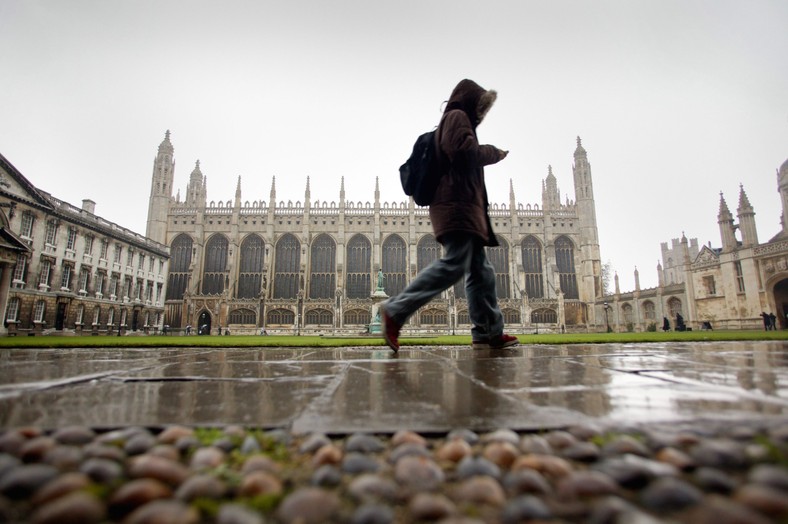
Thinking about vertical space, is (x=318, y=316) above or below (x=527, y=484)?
above

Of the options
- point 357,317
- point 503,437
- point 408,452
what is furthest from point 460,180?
point 357,317

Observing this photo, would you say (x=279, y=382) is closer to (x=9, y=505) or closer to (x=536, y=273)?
(x=9, y=505)

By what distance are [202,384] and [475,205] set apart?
223 cm

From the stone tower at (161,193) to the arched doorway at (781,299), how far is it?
4165 centimetres

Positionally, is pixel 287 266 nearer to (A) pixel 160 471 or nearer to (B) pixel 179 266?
(B) pixel 179 266

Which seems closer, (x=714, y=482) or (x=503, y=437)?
(x=714, y=482)

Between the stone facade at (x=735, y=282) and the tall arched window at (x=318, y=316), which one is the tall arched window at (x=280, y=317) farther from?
the stone facade at (x=735, y=282)

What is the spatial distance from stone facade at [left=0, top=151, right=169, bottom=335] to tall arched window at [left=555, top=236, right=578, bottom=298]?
33.8 metres

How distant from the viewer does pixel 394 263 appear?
35.6 metres

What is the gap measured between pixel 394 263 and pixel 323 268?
250 inches

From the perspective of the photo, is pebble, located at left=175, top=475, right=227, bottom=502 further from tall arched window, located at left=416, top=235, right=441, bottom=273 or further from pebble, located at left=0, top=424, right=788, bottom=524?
tall arched window, located at left=416, top=235, right=441, bottom=273

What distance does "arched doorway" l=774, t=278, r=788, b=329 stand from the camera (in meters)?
18.7

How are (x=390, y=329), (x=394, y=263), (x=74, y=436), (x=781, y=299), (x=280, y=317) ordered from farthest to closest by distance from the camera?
(x=394, y=263) → (x=280, y=317) → (x=781, y=299) → (x=390, y=329) → (x=74, y=436)

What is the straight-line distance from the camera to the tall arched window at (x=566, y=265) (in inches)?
1393
